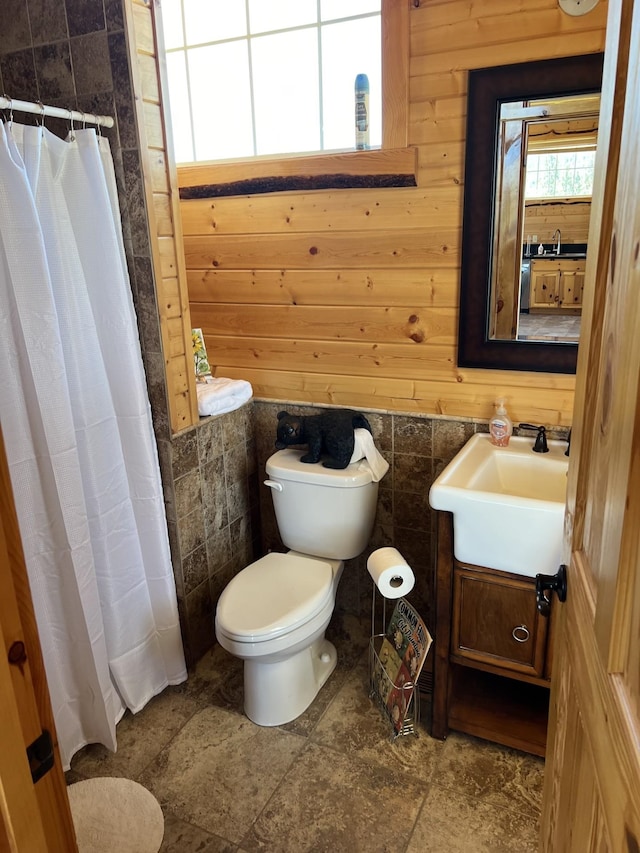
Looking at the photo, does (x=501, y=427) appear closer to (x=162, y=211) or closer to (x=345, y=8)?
(x=162, y=211)

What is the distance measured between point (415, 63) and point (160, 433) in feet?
4.86

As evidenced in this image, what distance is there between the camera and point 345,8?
215cm

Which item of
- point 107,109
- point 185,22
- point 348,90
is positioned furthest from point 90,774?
point 185,22

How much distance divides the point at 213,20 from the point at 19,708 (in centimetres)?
254

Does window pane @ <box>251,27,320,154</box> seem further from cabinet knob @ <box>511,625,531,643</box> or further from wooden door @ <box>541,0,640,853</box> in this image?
cabinet knob @ <box>511,625,531,643</box>

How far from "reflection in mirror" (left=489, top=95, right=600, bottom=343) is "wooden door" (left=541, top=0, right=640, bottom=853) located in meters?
1.06

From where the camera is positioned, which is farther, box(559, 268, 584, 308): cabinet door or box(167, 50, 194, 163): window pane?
box(167, 50, 194, 163): window pane

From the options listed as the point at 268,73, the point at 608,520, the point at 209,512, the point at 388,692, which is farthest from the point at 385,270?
the point at 608,520

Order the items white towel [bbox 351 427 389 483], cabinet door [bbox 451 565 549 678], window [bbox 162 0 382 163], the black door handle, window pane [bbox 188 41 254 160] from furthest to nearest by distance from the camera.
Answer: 1. window pane [bbox 188 41 254 160]
2. white towel [bbox 351 427 389 483]
3. window [bbox 162 0 382 163]
4. cabinet door [bbox 451 565 549 678]
5. the black door handle

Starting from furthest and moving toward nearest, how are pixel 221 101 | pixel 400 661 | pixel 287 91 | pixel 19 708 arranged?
1. pixel 221 101
2. pixel 287 91
3. pixel 400 661
4. pixel 19 708

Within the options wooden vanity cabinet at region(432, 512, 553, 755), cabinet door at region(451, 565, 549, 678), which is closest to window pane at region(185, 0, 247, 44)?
wooden vanity cabinet at region(432, 512, 553, 755)

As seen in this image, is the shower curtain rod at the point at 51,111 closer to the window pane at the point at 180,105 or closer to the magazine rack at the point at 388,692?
the window pane at the point at 180,105

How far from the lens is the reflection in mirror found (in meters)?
1.88

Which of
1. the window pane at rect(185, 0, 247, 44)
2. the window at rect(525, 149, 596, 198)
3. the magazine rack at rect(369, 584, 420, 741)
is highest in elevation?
the window pane at rect(185, 0, 247, 44)
